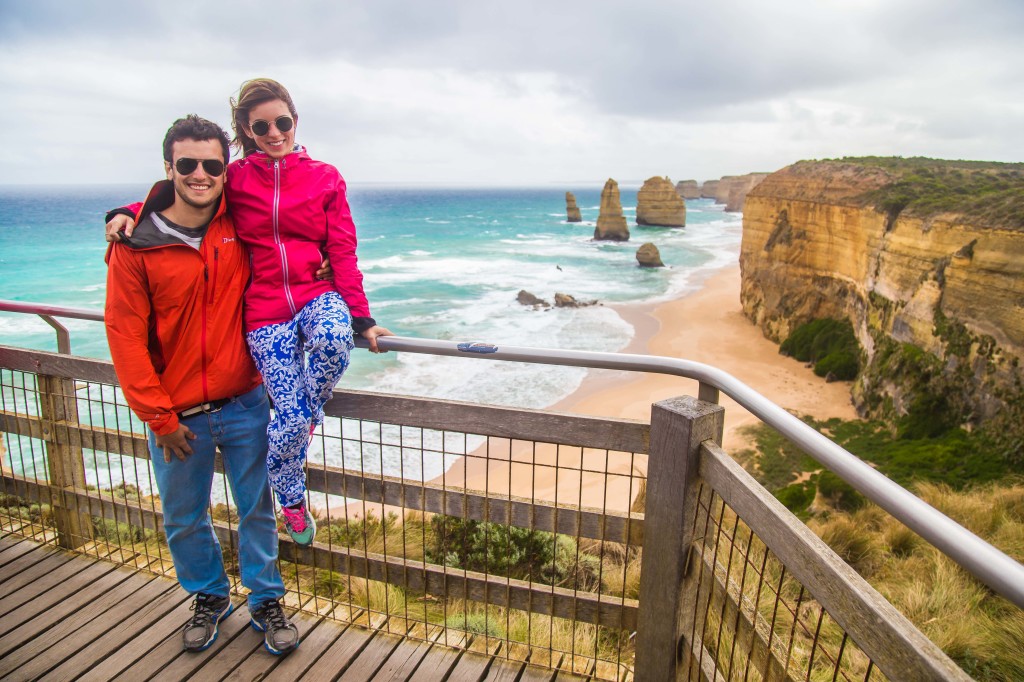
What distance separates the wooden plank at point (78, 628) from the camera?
2715 millimetres

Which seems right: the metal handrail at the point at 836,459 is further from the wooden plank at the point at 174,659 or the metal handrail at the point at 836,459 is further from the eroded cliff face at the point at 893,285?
the eroded cliff face at the point at 893,285

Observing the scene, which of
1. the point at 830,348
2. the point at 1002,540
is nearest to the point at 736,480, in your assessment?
the point at 1002,540

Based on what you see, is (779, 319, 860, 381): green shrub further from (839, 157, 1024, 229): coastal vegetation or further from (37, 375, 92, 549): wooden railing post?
(37, 375, 92, 549): wooden railing post

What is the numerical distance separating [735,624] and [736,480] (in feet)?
1.55

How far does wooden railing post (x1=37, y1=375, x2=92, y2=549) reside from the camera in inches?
136

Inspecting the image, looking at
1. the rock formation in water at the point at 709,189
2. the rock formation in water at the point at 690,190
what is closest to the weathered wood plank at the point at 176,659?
the rock formation in water at the point at 709,189

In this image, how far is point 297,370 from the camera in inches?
99.0

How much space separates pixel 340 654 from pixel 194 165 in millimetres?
2089

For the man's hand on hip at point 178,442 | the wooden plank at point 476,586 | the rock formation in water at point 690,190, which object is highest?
the rock formation in water at point 690,190

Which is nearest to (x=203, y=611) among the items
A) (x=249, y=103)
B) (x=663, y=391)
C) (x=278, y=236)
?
(x=278, y=236)

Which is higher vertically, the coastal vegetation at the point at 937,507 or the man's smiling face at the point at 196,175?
the man's smiling face at the point at 196,175

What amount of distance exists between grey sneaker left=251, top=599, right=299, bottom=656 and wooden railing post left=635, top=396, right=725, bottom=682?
4.83 feet

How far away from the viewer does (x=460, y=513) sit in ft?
8.84

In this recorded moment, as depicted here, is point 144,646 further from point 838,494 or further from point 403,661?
point 838,494
